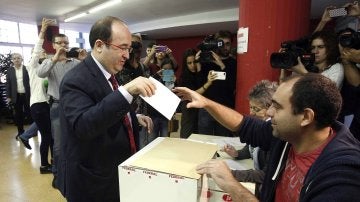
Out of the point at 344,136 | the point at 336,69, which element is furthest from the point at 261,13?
the point at 344,136

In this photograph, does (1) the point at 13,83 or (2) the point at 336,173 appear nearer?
(2) the point at 336,173

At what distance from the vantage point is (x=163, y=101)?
112cm

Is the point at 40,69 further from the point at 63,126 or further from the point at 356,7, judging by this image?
the point at 356,7

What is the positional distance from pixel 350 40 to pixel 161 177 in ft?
4.41

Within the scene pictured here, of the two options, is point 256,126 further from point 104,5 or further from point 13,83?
point 104,5

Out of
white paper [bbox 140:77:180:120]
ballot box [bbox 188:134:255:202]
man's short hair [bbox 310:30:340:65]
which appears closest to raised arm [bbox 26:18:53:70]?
ballot box [bbox 188:134:255:202]

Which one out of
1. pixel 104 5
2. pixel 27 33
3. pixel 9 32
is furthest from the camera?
pixel 27 33

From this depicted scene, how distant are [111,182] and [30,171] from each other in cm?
270

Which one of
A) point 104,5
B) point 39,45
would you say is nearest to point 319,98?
point 39,45

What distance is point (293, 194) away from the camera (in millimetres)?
1032

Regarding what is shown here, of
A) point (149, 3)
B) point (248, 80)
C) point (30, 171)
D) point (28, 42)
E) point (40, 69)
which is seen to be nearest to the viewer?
point (248, 80)

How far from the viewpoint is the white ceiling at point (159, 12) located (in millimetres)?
6090

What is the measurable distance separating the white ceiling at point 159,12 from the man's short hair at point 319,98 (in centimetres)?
518

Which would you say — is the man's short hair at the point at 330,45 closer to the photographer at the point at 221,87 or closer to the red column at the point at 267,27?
the red column at the point at 267,27
